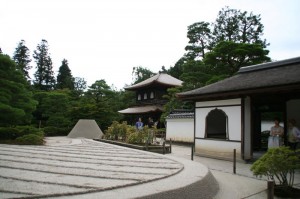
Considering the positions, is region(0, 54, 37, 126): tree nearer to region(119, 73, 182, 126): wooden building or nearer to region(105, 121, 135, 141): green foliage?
region(105, 121, 135, 141): green foliage

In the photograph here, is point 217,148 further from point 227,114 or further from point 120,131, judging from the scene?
point 120,131

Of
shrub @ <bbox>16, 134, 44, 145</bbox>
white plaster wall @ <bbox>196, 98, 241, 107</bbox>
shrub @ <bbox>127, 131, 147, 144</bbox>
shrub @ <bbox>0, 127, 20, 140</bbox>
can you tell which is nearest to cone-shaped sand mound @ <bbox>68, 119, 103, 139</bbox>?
shrub @ <bbox>0, 127, 20, 140</bbox>

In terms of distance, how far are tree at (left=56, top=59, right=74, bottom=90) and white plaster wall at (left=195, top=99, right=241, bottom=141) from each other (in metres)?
44.3

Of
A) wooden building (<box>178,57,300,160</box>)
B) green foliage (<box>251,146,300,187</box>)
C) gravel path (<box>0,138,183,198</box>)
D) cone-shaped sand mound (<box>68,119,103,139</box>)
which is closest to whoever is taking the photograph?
gravel path (<box>0,138,183,198</box>)

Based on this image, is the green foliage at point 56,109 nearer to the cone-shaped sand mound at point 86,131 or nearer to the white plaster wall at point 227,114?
the cone-shaped sand mound at point 86,131

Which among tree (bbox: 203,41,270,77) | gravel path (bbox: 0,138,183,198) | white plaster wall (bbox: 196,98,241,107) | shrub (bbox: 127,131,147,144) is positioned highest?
tree (bbox: 203,41,270,77)

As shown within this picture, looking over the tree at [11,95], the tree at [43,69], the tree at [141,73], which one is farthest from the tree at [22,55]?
the tree at [11,95]

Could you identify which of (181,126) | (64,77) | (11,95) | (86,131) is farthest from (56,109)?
(64,77)

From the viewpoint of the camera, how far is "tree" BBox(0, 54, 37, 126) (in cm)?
1655

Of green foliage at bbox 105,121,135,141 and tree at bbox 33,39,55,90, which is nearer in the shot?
green foliage at bbox 105,121,135,141

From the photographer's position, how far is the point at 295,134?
9.65m

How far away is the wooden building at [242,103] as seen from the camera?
35.0 feet

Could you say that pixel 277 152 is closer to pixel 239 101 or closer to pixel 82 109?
pixel 239 101

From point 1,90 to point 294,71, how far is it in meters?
16.2
